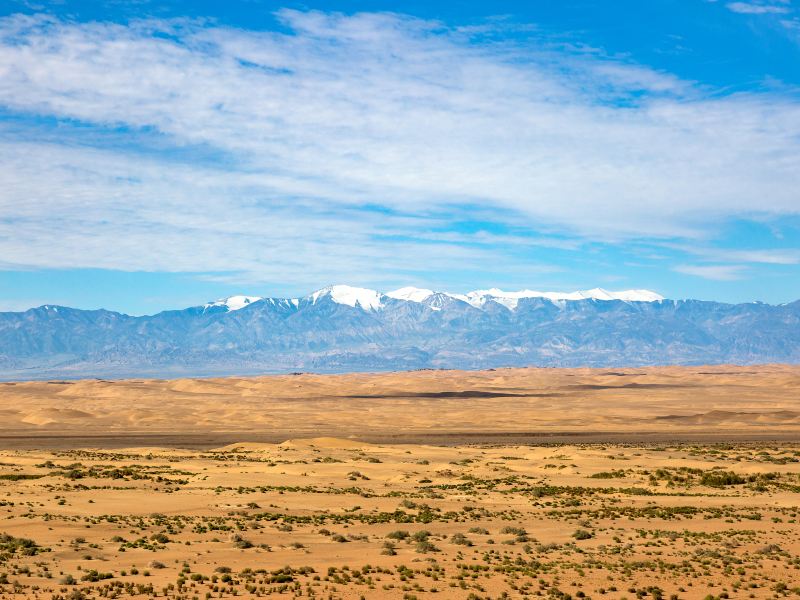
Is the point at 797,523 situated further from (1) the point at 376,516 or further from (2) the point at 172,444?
(2) the point at 172,444

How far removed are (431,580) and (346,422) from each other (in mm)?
101321

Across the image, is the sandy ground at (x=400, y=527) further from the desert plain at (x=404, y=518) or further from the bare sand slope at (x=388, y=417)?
the bare sand slope at (x=388, y=417)

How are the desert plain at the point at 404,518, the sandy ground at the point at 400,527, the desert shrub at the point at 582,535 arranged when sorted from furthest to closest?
the desert shrub at the point at 582,535 → the desert plain at the point at 404,518 → the sandy ground at the point at 400,527

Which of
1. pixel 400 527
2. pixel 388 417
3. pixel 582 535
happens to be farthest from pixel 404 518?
pixel 388 417

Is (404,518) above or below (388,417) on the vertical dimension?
above

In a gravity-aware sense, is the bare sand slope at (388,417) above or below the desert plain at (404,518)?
below

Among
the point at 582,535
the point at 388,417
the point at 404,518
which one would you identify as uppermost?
the point at 582,535

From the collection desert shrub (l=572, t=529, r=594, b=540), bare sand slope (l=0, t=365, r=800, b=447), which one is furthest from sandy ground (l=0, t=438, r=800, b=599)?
bare sand slope (l=0, t=365, r=800, b=447)

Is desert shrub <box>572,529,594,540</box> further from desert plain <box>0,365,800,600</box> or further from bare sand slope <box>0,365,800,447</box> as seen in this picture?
bare sand slope <box>0,365,800,447</box>

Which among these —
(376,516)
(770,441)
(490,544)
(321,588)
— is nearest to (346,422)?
(770,441)

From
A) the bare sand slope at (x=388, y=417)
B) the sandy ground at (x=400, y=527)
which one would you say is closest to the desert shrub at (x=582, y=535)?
the sandy ground at (x=400, y=527)

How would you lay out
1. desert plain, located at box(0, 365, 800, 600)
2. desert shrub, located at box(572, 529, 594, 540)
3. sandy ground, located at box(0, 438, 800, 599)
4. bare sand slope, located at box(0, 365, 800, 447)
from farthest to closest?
bare sand slope, located at box(0, 365, 800, 447) → desert shrub, located at box(572, 529, 594, 540) → desert plain, located at box(0, 365, 800, 600) → sandy ground, located at box(0, 438, 800, 599)

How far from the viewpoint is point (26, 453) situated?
243ft

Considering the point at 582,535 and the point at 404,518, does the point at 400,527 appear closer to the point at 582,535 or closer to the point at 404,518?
the point at 404,518
